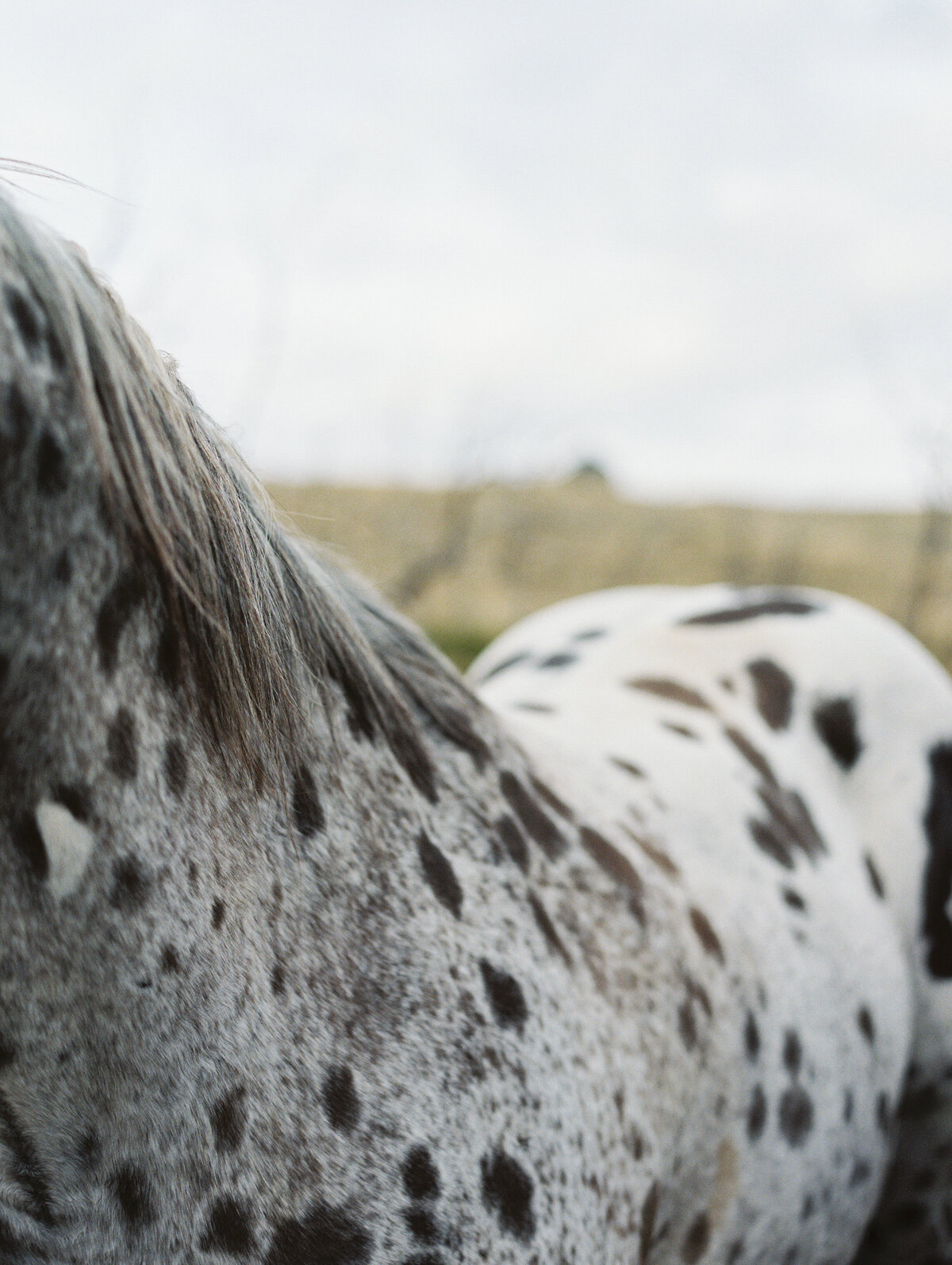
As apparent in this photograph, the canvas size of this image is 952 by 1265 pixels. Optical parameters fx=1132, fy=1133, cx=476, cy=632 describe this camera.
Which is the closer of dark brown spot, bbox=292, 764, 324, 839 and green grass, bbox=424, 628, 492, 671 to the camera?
dark brown spot, bbox=292, 764, 324, 839

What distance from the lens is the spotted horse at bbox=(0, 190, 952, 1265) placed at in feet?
2.96

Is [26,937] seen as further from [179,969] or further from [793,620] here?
[793,620]

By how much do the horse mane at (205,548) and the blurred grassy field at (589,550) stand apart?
7163mm

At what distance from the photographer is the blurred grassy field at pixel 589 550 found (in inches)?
436

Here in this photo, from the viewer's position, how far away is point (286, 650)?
1.12 m

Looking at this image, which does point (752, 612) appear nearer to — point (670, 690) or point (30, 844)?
point (670, 690)

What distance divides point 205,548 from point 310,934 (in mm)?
385

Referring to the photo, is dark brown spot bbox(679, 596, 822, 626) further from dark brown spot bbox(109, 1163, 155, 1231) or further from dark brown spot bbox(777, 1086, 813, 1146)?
dark brown spot bbox(109, 1163, 155, 1231)

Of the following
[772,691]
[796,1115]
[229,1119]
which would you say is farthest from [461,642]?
[229,1119]

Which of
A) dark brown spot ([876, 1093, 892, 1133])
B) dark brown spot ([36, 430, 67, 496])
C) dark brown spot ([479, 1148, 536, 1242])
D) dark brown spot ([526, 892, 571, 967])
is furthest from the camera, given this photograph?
dark brown spot ([876, 1093, 892, 1133])

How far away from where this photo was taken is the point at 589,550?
68.9 feet

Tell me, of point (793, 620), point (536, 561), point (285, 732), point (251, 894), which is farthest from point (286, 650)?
point (536, 561)

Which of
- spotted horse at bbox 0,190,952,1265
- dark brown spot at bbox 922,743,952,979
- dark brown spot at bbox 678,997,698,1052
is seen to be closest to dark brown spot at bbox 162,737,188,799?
spotted horse at bbox 0,190,952,1265

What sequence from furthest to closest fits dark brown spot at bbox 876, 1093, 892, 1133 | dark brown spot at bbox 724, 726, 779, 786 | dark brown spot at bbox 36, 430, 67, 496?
dark brown spot at bbox 724, 726, 779, 786 < dark brown spot at bbox 876, 1093, 892, 1133 < dark brown spot at bbox 36, 430, 67, 496
